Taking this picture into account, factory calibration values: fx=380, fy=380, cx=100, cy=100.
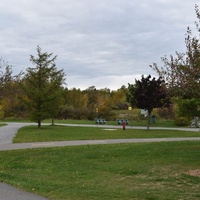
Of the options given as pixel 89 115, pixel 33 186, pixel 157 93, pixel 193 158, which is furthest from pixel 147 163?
pixel 89 115

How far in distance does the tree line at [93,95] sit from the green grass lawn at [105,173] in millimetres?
2282

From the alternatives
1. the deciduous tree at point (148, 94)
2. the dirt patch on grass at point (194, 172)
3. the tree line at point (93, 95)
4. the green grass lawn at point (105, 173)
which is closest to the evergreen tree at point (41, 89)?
the tree line at point (93, 95)

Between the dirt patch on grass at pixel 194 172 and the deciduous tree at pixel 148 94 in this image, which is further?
the deciduous tree at pixel 148 94

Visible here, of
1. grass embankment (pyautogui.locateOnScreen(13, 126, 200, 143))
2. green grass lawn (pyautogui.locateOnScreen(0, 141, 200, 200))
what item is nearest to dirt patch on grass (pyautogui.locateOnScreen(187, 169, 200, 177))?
green grass lawn (pyautogui.locateOnScreen(0, 141, 200, 200))

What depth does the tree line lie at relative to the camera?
423 inches

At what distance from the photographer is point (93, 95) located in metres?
83.6

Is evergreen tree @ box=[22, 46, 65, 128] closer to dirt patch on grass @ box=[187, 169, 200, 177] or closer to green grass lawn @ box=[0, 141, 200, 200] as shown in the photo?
green grass lawn @ box=[0, 141, 200, 200]

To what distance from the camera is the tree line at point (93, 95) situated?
35.3ft

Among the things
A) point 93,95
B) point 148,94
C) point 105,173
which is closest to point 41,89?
point 148,94

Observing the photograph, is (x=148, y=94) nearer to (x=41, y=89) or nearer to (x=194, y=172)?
(x=41, y=89)

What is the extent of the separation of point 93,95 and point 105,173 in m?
73.5

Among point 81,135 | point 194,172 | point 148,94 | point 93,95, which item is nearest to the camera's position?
point 194,172

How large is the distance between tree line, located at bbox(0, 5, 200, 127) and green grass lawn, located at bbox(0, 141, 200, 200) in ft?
7.49

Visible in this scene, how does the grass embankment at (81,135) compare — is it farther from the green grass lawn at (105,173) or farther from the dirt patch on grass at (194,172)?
the dirt patch on grass at (194,172)
